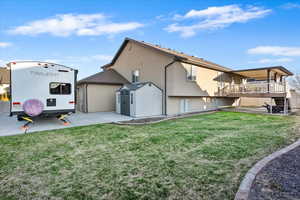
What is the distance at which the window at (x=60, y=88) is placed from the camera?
8.01 meters

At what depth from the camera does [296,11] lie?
1004 cm

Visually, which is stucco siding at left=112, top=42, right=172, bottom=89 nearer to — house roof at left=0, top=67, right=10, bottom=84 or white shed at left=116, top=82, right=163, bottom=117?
white shed at left=116, top=82, right=163, bottom=117

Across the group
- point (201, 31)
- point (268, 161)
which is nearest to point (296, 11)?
point (201, 31)

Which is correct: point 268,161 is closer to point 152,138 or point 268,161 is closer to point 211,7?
point 152,138

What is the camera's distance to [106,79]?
1396 centimetres

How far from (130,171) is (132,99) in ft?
26.3

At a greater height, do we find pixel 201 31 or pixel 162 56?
pixel 201 31

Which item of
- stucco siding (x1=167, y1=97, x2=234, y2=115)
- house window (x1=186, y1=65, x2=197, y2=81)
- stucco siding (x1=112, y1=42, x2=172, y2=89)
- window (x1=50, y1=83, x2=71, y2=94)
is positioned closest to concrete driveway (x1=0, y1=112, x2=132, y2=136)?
window (x1=50, y1=83, x2=71, y2=94)

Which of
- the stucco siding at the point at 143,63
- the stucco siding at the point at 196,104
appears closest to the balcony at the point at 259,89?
the stucco siding at the point at 196,104

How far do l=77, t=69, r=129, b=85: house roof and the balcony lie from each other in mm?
10051

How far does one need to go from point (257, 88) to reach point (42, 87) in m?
15.9

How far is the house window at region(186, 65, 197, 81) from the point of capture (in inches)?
476

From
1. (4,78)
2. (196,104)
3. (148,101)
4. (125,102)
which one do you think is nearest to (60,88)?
(125,102)

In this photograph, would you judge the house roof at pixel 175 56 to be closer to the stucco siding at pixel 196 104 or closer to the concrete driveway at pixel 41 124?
the stucco siding at pixel 196 104
